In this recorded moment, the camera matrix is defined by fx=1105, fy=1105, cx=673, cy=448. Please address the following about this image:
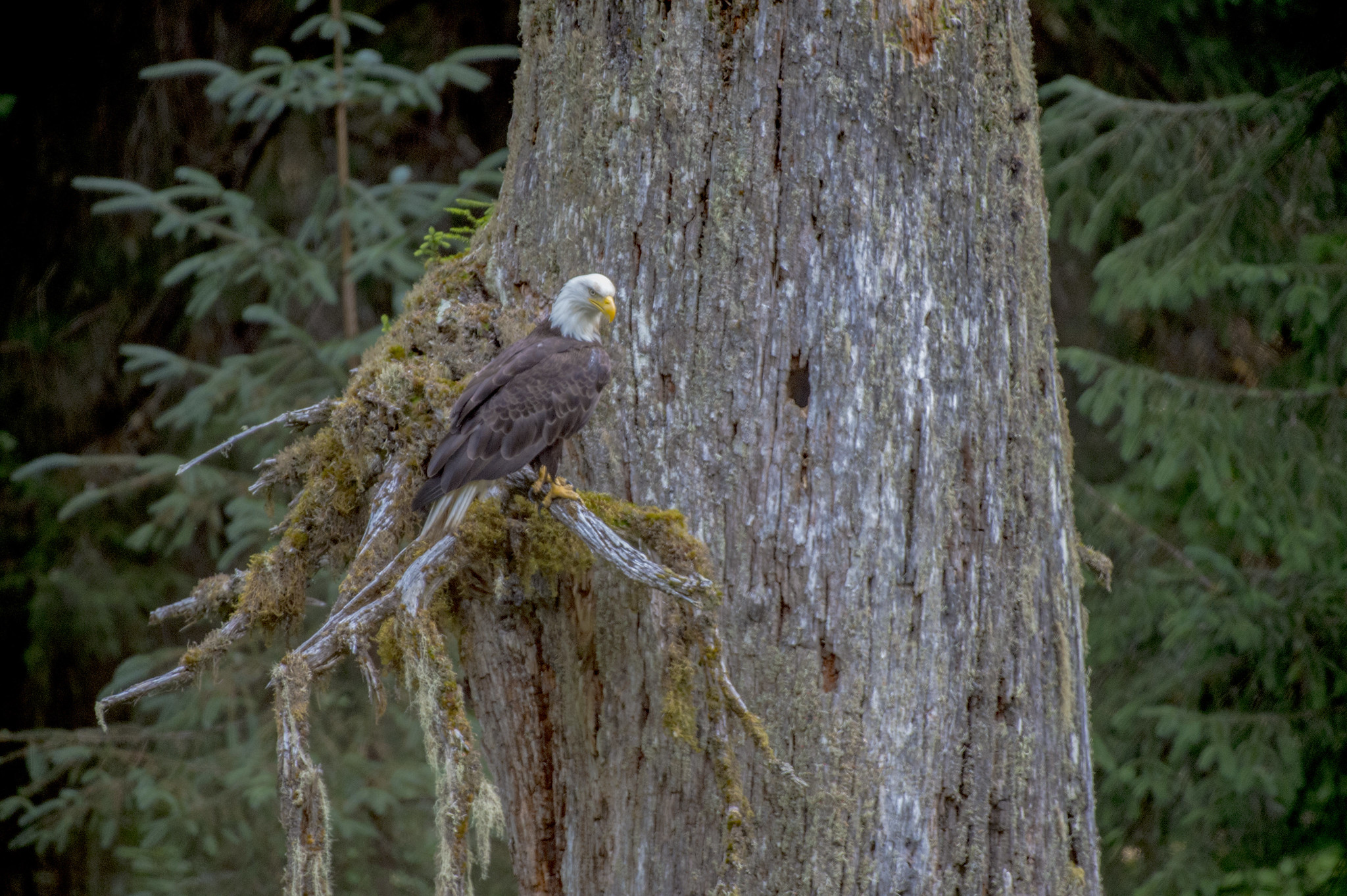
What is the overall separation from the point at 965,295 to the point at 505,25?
6338 mm

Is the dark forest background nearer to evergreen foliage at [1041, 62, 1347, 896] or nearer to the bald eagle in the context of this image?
evergreen foliage at [1041, 62, 1347, 896]

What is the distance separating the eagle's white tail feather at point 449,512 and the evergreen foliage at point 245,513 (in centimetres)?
351

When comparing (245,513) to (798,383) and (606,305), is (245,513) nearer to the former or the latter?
(606,305)

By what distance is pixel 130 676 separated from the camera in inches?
271

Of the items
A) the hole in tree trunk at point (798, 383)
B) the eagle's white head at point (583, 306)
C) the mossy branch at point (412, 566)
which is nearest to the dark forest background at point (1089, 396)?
the mossy branch at point (412, 566)

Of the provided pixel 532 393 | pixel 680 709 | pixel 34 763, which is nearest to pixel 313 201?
pixel 34 763

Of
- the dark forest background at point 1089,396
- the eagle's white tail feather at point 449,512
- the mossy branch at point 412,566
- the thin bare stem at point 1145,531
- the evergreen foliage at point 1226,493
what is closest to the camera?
the mossy branch at point 412,566

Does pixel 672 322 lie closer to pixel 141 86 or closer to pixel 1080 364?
pixel 1080 364

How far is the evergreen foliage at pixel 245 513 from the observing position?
632 cm

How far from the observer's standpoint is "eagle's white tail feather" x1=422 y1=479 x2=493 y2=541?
9.33 ft

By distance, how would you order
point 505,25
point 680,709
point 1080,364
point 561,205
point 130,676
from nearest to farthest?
point 680,709
point 561,205
point 1080,364
point 130,676
point 505,25

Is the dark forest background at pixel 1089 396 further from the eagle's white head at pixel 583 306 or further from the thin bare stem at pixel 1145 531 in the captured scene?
the eagle's white head at pixel 583 306

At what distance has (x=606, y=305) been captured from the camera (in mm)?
2809

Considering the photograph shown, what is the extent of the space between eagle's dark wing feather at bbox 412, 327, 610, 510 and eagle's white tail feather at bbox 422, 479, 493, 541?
0.31 ft
